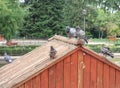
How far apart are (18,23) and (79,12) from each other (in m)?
23.1

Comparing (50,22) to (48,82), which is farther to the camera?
(50,22)

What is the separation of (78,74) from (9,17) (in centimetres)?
3271

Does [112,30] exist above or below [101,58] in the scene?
below

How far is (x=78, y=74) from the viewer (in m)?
7.40

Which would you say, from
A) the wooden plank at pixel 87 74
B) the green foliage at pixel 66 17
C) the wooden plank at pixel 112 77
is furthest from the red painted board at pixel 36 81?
the green foliage at pixel 66 17

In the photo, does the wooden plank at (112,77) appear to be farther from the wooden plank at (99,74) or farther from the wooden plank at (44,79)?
the wooden plank at (44,79)

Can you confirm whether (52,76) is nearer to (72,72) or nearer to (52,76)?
(52,76)

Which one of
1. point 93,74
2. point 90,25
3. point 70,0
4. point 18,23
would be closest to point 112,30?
point 90,25

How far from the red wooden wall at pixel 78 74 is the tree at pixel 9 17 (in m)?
31.1

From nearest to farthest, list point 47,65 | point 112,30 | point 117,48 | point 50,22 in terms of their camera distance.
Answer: point 47,65, point 117,48, point 50,22, point 112,30

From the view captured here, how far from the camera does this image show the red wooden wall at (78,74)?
23.6 ft

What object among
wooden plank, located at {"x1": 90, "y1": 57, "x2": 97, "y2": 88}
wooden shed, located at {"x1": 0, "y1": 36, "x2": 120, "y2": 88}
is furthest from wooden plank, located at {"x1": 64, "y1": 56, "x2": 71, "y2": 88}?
wooden plank, located at {"x1": 90, "y1": 57, "x2": 97, "y2": 88}

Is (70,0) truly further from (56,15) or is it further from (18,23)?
(18,23)

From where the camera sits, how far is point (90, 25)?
65.2 meters
